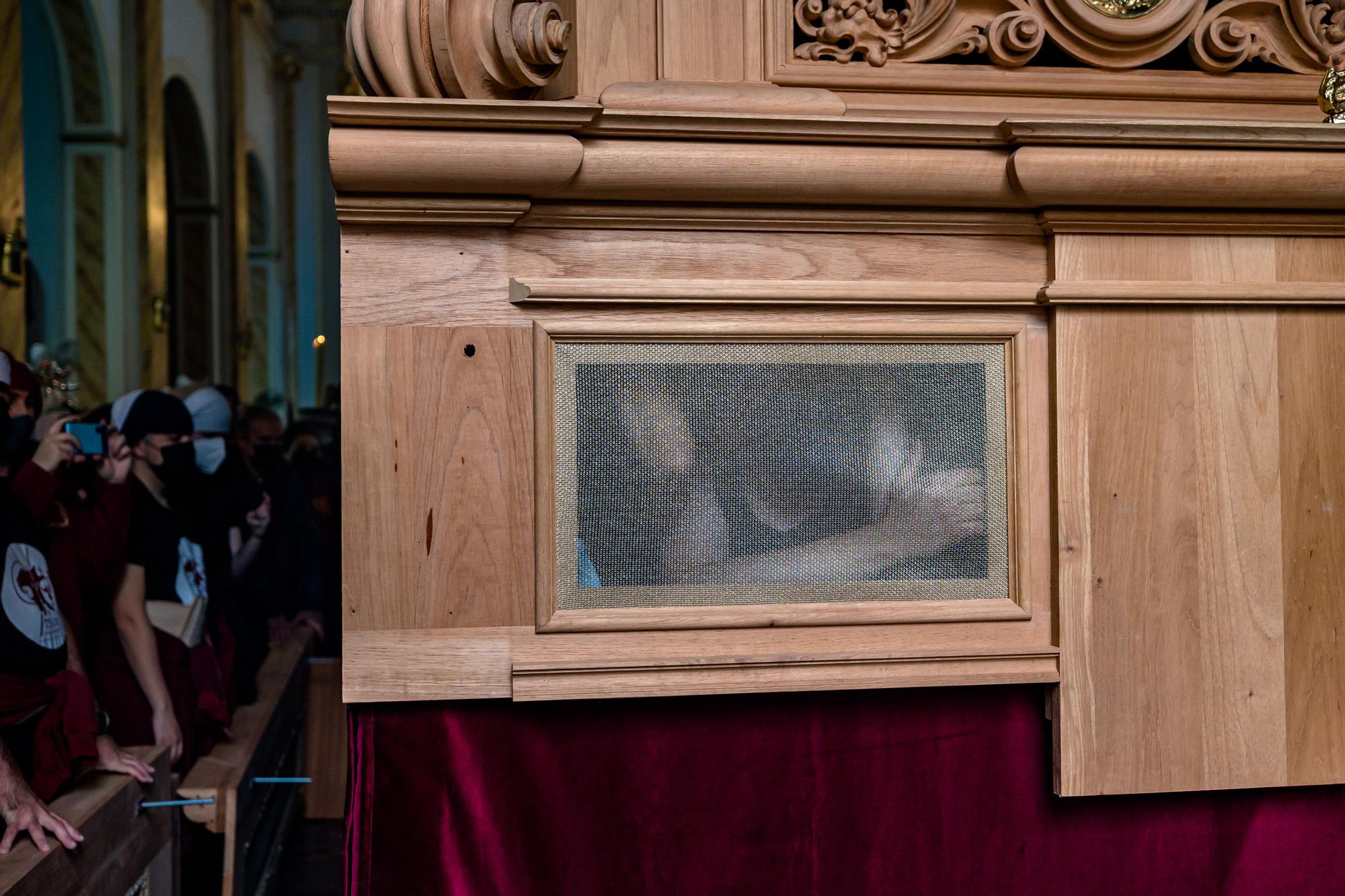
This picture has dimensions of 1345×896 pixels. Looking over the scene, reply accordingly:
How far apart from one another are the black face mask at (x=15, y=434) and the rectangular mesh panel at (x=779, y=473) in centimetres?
198

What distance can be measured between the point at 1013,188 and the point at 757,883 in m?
0.82

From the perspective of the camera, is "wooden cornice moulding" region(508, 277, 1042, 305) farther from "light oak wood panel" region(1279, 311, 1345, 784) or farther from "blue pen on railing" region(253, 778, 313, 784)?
"blue pen on railing" region(253, 778, 313, 784)

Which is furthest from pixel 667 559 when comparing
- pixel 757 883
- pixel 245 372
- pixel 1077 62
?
pixel 245 372

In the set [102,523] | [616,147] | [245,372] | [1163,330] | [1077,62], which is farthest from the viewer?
[245,372]

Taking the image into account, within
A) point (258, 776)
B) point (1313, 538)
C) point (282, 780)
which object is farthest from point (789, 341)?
point (258, 776)

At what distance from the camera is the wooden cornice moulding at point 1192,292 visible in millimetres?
1357

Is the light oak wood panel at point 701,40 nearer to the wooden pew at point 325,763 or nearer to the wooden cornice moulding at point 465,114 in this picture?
the wooden cornice moulding at point 465,114

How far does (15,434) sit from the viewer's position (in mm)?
2844

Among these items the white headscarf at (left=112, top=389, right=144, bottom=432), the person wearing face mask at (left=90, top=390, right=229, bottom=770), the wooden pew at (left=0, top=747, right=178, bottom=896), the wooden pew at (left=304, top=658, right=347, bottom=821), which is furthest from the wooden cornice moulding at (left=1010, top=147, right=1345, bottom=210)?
the wooden pew at (left=304, top=658, right=347, bottom=821)

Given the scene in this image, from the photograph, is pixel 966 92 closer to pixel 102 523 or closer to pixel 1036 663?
pixel 1036 663

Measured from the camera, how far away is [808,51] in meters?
1.45

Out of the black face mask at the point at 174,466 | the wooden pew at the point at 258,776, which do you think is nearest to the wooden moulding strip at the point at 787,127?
the wooden pew at the point at 258,776

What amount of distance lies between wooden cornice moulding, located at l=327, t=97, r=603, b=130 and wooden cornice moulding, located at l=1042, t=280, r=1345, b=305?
0.57 m

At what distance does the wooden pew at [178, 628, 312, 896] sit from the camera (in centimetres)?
355
